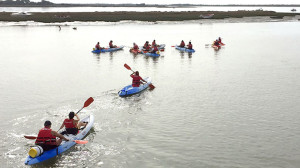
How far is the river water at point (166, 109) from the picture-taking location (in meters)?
12.9

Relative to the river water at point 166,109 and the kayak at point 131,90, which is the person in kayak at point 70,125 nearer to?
the river water at point 166,109

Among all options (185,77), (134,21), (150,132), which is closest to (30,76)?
(185,77)

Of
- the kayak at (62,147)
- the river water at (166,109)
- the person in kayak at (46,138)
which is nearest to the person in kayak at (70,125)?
the kayak at (62,147)

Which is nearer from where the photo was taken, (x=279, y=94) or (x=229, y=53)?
(x=279, y=94)

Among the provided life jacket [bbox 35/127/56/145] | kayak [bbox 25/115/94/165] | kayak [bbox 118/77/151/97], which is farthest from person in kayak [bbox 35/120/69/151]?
kayak [bbox 118/77/151/97]

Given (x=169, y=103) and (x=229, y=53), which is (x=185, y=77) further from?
(x=229, y=53)

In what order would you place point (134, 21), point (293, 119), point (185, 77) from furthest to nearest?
point (134, 21)
point (185, 77)
point (293, 119)

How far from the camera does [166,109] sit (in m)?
18.2

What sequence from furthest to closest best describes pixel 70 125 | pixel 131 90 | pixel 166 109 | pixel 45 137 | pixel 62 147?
pixel 131 90, pixel 166 109, pixel 70 125, pixel 62 147, pixel 45 137

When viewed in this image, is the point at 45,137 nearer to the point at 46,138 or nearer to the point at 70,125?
the point at 46,138

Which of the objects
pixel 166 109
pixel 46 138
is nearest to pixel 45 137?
pixel 46 138

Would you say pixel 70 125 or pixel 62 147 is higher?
pixel 70 125

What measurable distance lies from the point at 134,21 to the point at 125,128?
75.4 meters

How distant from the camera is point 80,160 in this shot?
1252cm
